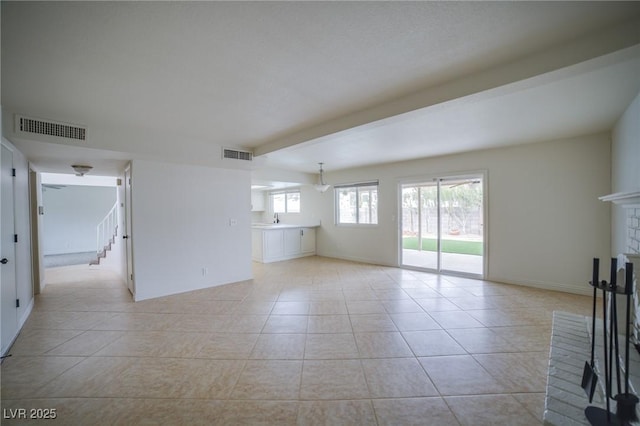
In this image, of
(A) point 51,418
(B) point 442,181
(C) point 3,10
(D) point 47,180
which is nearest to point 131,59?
(C) point 3,10

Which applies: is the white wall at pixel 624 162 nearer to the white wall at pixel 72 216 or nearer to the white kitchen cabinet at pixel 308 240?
the white kitchen cabinet at pixel 308 240

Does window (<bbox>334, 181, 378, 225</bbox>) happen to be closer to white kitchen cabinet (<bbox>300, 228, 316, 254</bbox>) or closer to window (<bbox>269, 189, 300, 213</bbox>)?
white kitchen cabinet (<bbox>300, 228, 316, 254</bbox>)

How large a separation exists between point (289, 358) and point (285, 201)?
22.8ft

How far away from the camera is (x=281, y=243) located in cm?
738

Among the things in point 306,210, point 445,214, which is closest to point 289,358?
point 445,214

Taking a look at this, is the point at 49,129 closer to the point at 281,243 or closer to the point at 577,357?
the point at 281,243

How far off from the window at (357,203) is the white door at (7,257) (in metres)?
6.17

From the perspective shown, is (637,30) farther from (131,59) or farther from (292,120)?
(131,59)

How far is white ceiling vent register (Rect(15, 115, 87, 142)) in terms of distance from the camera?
2.98 m

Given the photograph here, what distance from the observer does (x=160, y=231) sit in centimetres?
420

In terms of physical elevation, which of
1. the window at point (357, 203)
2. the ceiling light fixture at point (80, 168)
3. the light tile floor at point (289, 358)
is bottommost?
the light tile floor at point (289, 358)

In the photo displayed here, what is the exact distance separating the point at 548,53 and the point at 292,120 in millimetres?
2486

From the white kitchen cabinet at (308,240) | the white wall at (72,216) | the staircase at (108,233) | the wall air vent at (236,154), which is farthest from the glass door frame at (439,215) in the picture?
the white wall at (72,216)

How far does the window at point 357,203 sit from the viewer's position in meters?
6.90
